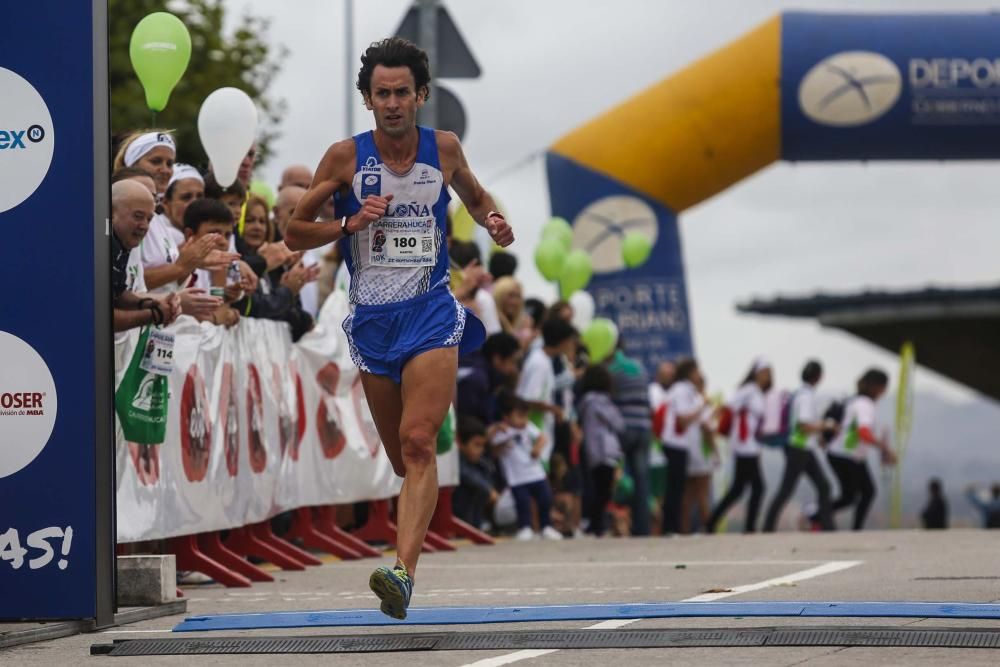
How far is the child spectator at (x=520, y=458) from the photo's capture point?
1557cm

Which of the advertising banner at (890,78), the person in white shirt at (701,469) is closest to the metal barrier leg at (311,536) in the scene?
the person in white shirt at (701,469)

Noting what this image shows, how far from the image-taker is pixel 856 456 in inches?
834

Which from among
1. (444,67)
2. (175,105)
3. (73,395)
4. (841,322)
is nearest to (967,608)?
(73,395)

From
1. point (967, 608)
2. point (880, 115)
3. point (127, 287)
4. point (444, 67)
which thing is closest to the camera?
point (967, 608)

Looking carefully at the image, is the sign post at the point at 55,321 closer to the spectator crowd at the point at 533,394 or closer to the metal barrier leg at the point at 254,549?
the spectator crowd at the point at 533,394

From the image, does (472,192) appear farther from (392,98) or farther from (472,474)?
(472,474)

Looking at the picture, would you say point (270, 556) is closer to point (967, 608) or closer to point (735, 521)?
point (967, 608)

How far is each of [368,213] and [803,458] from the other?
14549 mm

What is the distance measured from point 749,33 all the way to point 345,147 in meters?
17.3

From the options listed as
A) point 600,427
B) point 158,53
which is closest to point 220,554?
point 158,53

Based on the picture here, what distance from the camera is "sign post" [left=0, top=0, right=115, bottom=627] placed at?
7.23 metres

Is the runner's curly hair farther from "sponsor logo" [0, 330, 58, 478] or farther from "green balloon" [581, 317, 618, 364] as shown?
"green balloon" [581, 317, 618, 364]

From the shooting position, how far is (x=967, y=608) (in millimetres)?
6785

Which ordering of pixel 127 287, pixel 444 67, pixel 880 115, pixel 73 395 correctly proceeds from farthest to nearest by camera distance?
pixel 880 115, pixel 444 67, pixel 127 287, pixel 73 395
